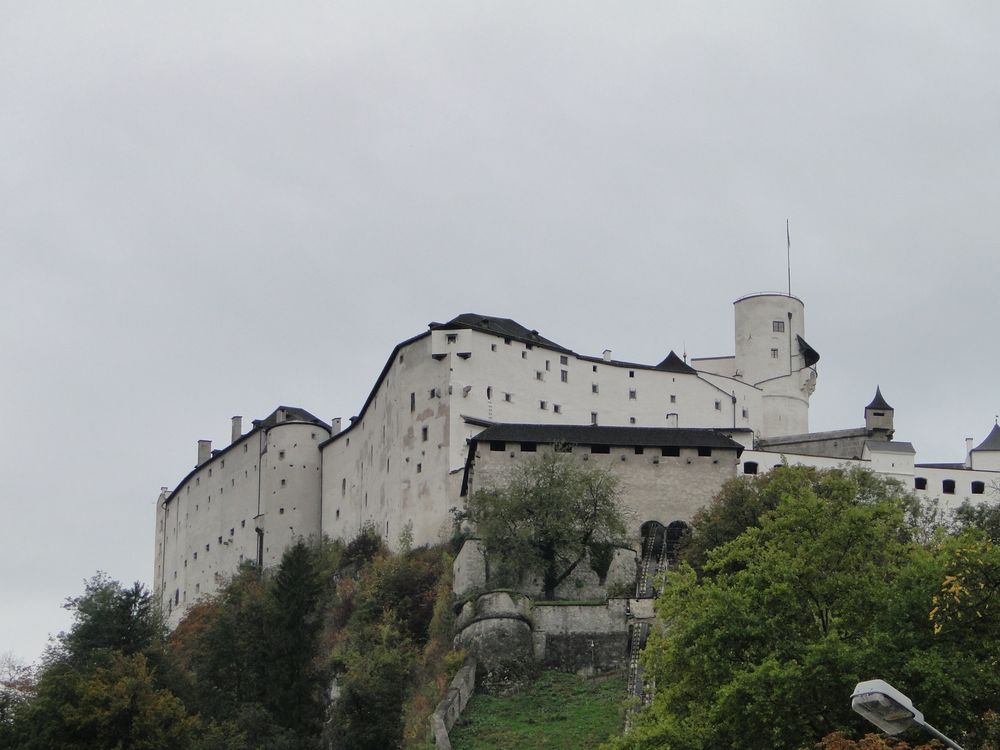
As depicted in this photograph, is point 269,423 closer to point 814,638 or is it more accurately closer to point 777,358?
point 777,358

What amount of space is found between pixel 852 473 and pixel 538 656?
54.9 ft

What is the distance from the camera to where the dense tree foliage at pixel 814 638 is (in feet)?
96.0

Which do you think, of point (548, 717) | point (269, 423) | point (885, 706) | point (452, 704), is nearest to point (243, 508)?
point (269, 423)

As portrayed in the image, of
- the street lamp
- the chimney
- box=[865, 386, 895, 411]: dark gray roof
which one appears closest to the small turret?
box=[865, 386, 895, 411]: dark gray roof

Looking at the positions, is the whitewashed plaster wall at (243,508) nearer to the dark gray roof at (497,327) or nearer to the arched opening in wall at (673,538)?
the dark gray roof at (497,327)

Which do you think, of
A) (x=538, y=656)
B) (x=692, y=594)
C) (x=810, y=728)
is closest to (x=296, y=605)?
(x=538, y=656)

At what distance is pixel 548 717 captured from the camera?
1978 inches

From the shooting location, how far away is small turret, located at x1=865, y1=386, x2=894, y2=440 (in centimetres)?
8362

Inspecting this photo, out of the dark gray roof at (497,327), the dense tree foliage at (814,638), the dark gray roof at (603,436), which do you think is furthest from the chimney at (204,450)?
the dense tree foliage at (814,638)

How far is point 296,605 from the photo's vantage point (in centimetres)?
5891

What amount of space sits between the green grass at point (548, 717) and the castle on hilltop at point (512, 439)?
14826mm

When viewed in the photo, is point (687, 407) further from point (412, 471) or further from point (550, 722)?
point (550, 722)

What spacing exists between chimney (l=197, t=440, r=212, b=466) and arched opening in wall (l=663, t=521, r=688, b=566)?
48257 millimetres

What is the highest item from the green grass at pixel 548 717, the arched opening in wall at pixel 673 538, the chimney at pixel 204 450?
the chimney at pixel 204 450
